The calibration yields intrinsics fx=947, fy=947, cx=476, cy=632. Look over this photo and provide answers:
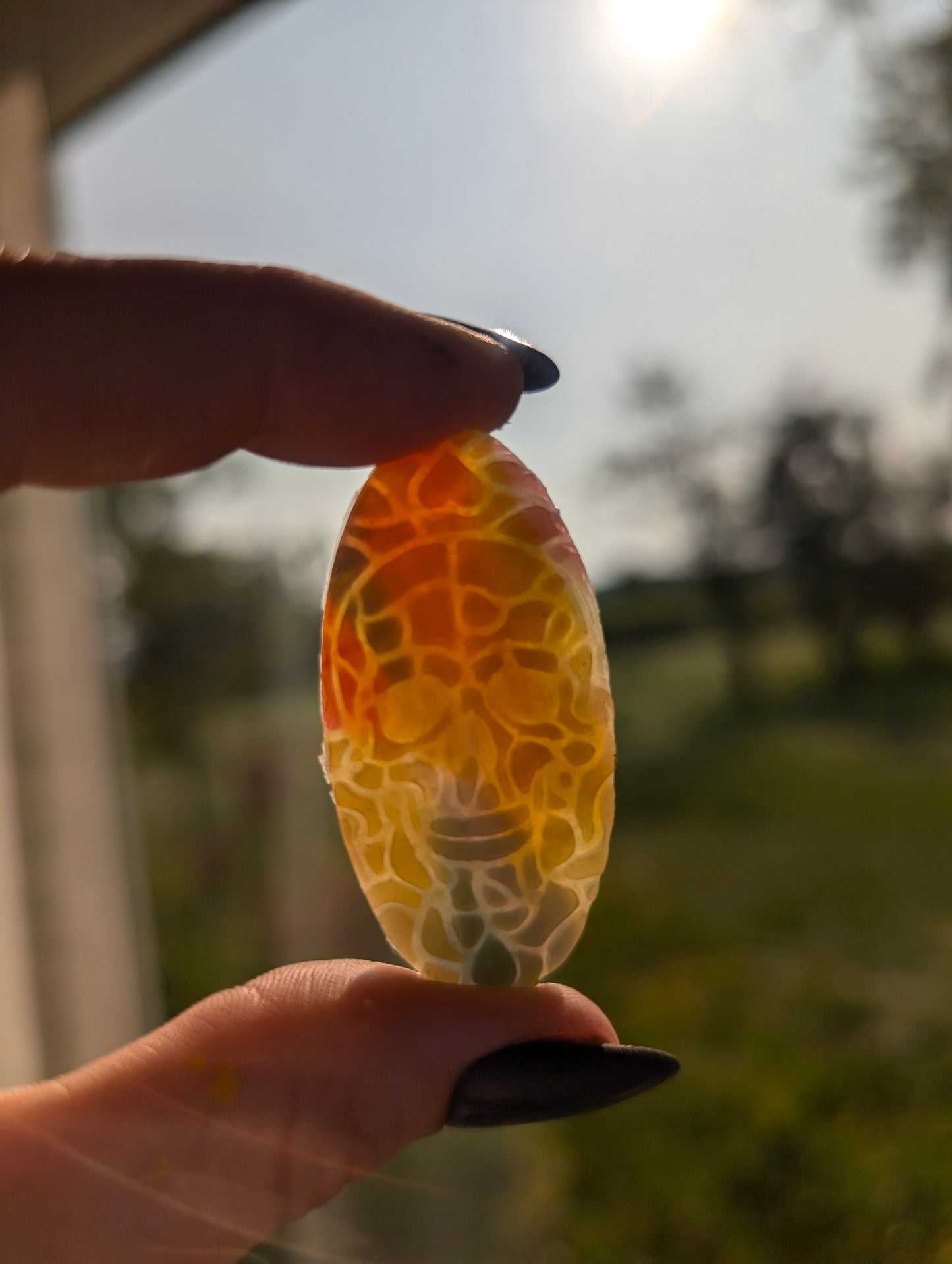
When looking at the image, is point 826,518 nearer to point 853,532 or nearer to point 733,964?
point 853,532

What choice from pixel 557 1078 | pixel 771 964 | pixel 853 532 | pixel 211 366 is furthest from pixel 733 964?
pixel 211 366

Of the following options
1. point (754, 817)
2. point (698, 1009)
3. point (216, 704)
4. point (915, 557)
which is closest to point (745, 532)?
point (915, 557)

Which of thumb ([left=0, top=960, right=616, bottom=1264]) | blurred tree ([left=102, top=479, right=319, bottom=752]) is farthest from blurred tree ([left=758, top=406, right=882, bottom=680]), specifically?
thumb ([left=0, top=960, right=616, bottom=1264])

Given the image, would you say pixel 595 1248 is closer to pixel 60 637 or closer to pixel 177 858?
pixel 177 858

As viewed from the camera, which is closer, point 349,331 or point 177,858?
point 349,331

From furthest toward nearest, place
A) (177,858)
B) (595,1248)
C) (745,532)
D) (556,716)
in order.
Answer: (177,858), (745,532), (595,1248), (556,716)

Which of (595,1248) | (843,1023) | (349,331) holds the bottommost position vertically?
(595,1248)

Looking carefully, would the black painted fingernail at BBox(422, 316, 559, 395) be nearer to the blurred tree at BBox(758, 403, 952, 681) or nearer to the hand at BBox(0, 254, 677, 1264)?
the hand at BBox(0, 254, 677, 1264)
